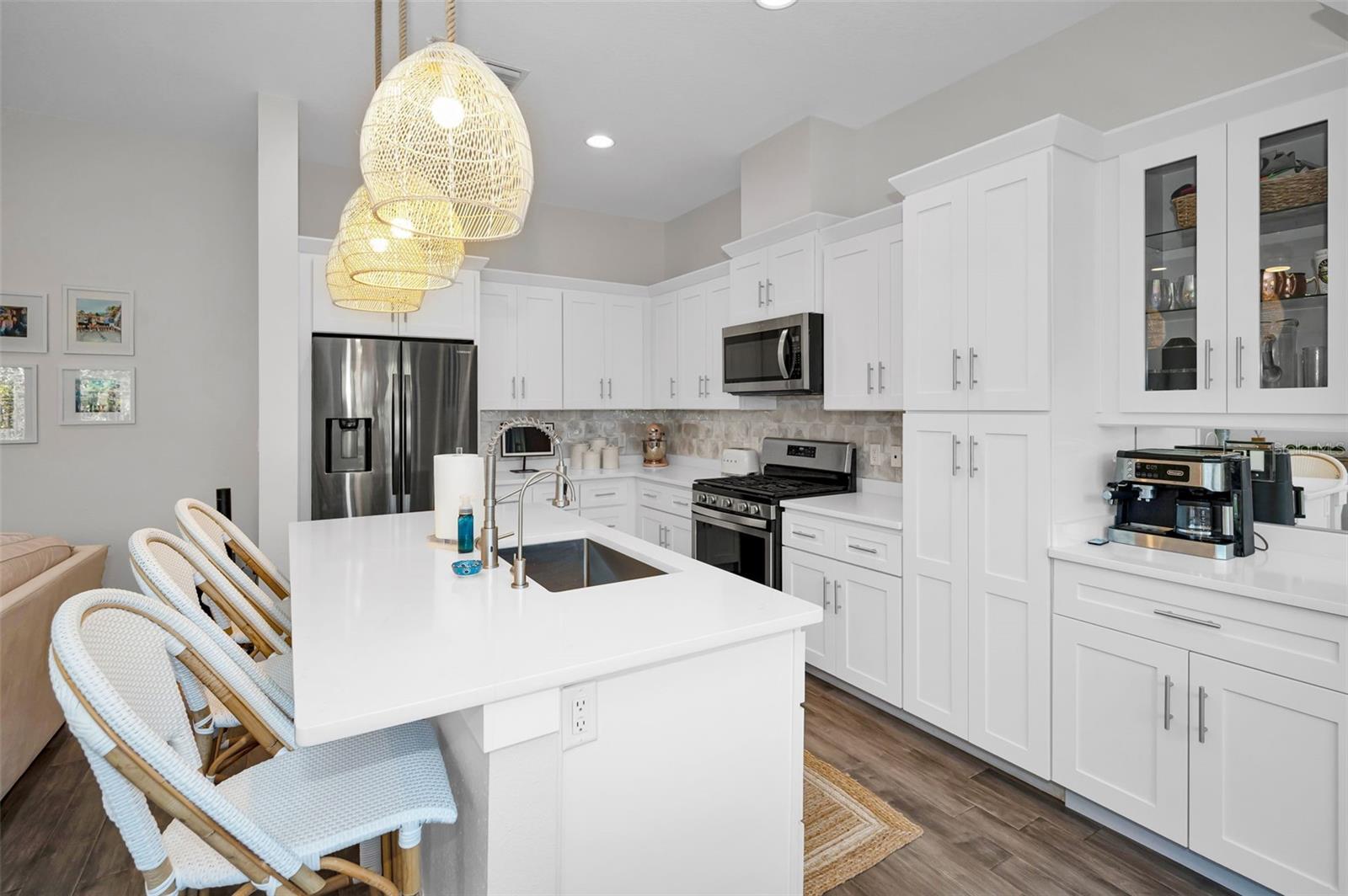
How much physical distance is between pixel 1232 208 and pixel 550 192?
13.1ft

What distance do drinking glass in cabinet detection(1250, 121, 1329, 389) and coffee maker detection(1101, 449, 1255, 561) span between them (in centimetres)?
30

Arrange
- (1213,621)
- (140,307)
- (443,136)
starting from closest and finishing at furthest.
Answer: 1. (443,136)
2. (1213,621)
3. (140,307)

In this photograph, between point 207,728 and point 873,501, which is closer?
point 207,728

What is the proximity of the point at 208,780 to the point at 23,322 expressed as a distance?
3.83 m

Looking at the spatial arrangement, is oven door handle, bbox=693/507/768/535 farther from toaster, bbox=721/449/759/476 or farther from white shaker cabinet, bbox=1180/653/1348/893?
white shaker cabinet, bbox=1180/653/1348/893

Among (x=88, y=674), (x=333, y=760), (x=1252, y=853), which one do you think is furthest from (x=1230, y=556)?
(x=88, y=674)

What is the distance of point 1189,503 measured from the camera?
219 centimetres

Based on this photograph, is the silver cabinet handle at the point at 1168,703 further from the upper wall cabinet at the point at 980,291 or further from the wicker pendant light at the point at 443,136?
the wicker pendant light at the point at 443,136

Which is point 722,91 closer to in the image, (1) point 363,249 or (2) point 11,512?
(1) point 363,249

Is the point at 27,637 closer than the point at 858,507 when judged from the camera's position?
Yes

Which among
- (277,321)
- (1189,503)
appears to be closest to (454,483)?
(277,321)

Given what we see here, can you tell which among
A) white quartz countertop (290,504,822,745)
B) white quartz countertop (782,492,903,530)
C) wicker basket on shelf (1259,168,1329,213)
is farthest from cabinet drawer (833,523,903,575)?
wicker basket on shelf (1259,168,1329,213)

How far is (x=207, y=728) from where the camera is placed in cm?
170

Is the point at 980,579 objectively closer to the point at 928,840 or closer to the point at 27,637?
the point at 928,840
